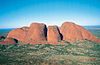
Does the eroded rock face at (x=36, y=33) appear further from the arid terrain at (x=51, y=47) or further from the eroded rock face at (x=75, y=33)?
the eroded rock face at (x=75, y=33)

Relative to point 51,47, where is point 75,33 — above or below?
above

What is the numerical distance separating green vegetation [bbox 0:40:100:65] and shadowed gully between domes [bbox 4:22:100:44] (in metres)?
6.15

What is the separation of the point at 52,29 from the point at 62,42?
10.5 metres

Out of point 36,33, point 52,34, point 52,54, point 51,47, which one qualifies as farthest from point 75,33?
point 52,54

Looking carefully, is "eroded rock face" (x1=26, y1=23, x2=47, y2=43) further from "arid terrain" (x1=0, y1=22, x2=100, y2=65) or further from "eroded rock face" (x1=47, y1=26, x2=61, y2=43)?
"eroded rock face" (x1=47, y1=26, x2=61, y2=43)

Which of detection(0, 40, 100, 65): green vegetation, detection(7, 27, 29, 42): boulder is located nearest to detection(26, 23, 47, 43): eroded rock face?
detection(7, 27, 29, 42): boulder

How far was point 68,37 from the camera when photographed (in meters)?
89.9

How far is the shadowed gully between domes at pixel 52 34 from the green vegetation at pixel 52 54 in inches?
242

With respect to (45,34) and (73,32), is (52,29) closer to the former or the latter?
(45,34)

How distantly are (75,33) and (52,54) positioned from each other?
83.6ft

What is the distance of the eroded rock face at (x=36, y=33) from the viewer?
88512mm

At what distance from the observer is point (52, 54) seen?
67000 millimetres

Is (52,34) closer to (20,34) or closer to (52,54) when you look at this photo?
(20,34)

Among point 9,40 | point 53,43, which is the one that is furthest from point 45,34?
point 9,40
